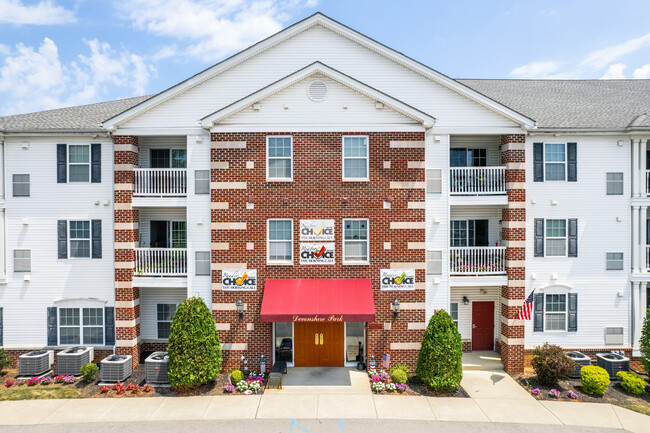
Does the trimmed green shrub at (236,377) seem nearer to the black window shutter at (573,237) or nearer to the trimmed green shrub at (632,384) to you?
the trimmed green shrub at (632,384)

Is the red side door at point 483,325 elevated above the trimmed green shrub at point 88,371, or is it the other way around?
the red side door at point 483,325

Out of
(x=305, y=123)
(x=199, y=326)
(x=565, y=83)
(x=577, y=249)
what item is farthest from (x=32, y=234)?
(x=565, y=83)

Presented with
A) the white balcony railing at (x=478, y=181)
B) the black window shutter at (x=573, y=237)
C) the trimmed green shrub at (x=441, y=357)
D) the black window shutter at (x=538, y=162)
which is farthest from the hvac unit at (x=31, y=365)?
the black window shutter at (x=573, y=237)

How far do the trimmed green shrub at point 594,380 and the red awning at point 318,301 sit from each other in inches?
319

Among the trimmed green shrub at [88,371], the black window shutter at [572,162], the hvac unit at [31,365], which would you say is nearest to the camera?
the trimmed green shrub at [88,371]

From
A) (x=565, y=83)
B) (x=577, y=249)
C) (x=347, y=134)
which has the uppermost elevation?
(x=565, y=83)

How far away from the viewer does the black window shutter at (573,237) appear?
17.1 m

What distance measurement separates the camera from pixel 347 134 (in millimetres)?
16078

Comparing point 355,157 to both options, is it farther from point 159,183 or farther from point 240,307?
point 159,183

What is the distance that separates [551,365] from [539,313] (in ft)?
9.57

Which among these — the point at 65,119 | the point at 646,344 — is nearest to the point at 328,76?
the point at 65,119

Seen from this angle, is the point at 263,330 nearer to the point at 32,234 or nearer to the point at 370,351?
the point at 370,351

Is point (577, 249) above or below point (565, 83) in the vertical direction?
below

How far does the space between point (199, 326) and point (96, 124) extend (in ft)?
32.5
